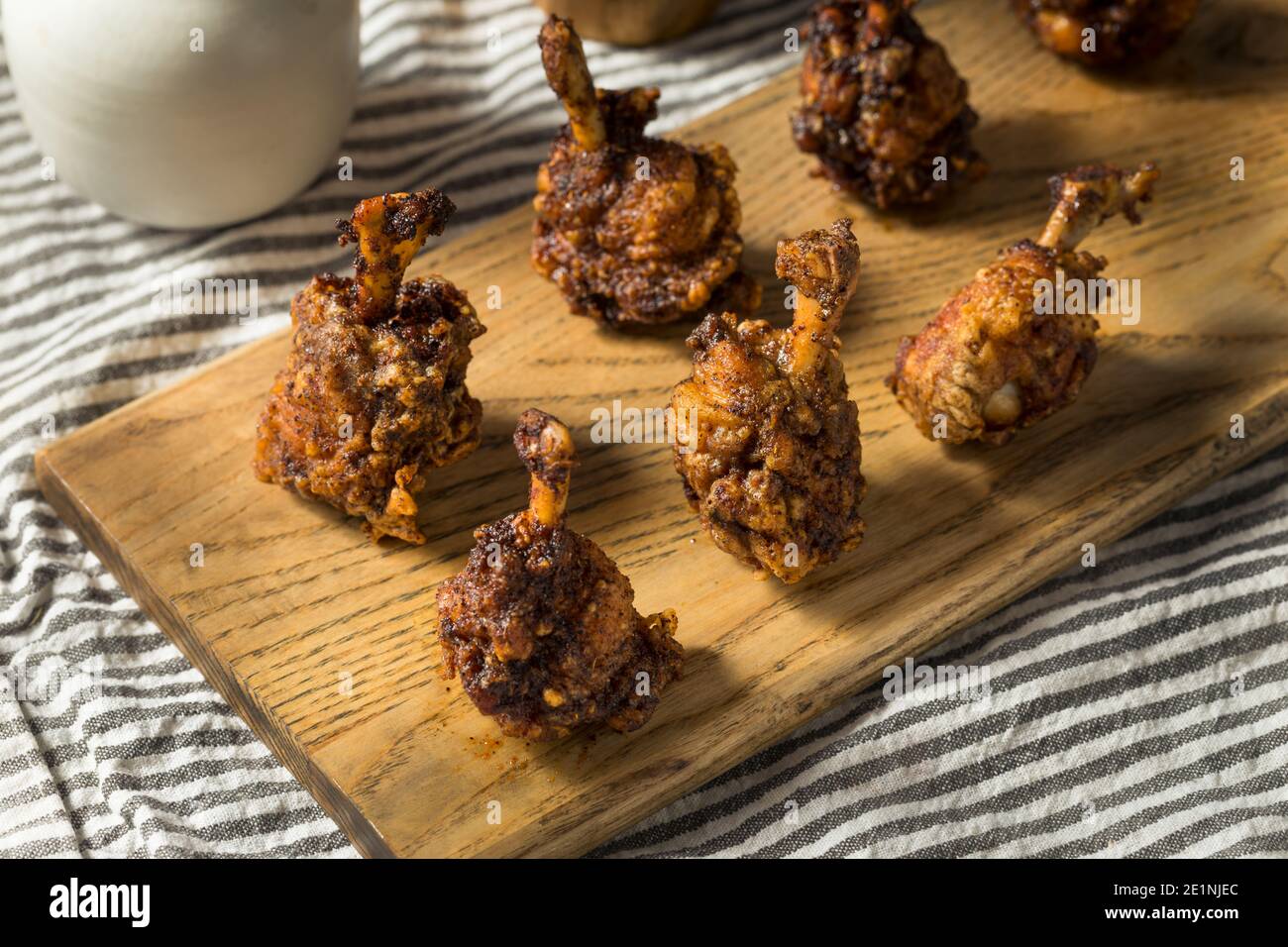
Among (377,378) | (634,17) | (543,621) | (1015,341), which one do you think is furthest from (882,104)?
(543,621)

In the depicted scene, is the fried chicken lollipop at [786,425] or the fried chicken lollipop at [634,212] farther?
the fried chicken lollipop at [634,212]

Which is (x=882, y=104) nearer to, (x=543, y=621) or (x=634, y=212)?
(x=634, y=212)

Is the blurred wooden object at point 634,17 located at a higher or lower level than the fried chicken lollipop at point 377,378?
higher

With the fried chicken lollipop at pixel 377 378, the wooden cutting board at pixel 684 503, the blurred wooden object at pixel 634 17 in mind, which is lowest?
the wooden cutting board at pixel 684 503

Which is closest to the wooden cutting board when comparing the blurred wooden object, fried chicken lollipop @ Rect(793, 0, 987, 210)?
fried chicken lollipop @ Rect(793, 0, 987, 210)

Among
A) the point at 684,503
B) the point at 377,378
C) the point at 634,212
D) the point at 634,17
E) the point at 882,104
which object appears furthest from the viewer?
the point at 634,17

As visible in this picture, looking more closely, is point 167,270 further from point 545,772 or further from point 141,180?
point 545,772

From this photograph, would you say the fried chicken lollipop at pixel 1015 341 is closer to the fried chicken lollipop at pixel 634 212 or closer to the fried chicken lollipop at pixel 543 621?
the fried chicken lollipop at pixel 634 212

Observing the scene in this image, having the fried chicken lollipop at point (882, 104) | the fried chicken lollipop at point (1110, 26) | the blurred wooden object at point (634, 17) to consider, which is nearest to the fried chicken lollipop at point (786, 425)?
the fried chicken lollipop at point (882, 104)
